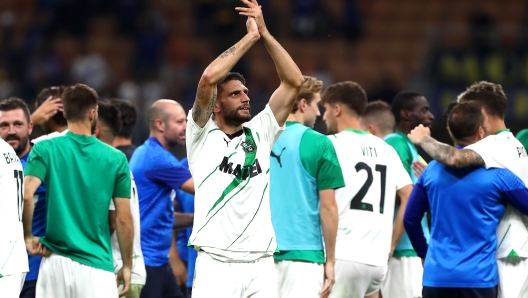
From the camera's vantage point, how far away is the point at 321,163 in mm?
7176

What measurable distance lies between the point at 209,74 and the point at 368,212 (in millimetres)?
2673

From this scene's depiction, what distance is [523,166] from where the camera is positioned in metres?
6.78

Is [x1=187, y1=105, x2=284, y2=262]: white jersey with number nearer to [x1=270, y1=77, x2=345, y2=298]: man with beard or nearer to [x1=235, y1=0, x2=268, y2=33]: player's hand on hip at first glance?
[x1=235, y1=0, x2=268, y2=33]: player's hand on hip

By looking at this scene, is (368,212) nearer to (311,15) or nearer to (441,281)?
(441,281)

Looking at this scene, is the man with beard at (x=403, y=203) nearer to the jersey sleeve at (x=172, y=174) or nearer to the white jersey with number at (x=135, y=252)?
the jersey sleeve at (x=172, y=174)

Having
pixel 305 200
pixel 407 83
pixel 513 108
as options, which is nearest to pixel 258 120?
pixel 305 200

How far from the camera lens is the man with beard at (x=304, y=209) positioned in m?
7.07

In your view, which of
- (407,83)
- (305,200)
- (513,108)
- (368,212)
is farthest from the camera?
(407,83)

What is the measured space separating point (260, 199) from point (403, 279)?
2.95 meters

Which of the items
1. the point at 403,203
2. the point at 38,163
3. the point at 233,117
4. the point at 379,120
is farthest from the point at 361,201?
the point at 38,163

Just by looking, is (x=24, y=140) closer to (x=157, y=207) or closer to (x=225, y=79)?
(x=157, y=207)

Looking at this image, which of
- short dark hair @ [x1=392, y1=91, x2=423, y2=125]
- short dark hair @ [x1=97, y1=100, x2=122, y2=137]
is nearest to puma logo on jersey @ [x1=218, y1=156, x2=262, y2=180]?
short dark hair @ [x1=97, y1=100, x2=122, y2=137]

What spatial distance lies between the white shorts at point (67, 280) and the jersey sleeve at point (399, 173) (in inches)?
111

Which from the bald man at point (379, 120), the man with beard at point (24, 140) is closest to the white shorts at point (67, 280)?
the man with beard at point (24, 140)
